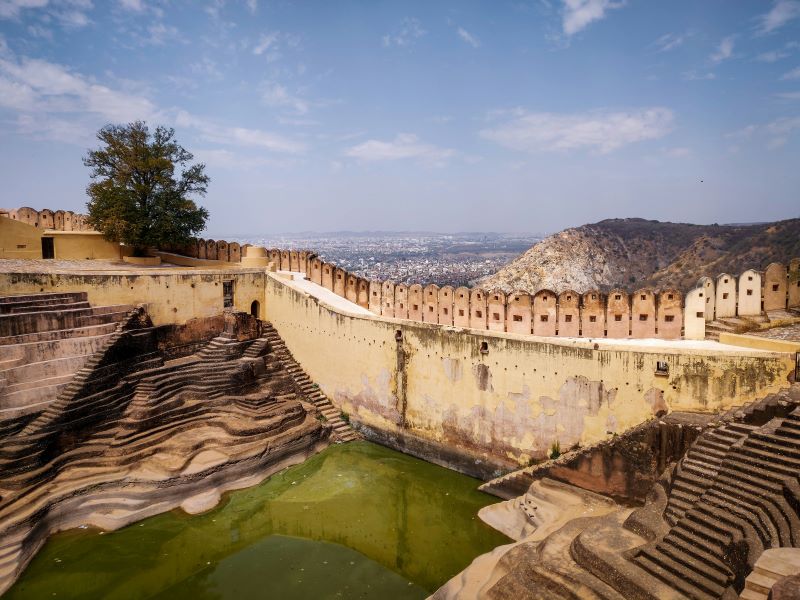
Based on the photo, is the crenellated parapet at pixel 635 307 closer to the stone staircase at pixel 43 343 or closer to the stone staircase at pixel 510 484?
the stone staircase at pixel 510 484

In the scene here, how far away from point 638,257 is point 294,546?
28269 mm

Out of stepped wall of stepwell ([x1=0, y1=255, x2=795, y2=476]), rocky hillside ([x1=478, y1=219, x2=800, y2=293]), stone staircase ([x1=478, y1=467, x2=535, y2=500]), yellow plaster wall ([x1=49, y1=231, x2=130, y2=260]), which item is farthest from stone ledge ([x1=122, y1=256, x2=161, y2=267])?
rocky hillside ([x1=478, y1=219, x2=800, y2=293])

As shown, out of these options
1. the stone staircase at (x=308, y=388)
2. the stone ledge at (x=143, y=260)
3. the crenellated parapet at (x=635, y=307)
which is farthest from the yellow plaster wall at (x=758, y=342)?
the stone ledge at (x=143, y=260)

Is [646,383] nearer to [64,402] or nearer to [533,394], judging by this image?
[533,394]

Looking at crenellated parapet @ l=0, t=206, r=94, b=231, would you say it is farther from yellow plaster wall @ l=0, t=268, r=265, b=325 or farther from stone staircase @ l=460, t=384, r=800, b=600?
stone staircase @ l=460, t=384, r=800, b=600

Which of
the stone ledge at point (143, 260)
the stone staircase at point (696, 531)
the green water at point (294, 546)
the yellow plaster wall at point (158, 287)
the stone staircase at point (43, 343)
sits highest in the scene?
the stone ledge at point (143, 260)

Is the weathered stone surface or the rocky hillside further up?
the rocky hillside

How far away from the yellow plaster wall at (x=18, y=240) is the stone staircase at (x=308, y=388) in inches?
285

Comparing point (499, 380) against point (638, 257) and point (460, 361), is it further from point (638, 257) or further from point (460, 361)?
point (638, 257)

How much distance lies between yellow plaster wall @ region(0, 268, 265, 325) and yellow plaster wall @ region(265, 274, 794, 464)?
1.82 m

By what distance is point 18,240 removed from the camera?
15500 mm

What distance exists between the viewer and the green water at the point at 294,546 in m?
8.78

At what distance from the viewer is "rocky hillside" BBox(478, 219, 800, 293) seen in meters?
25.6

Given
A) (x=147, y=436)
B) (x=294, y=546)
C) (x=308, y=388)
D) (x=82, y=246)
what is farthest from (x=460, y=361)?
(x=82, y=246)
